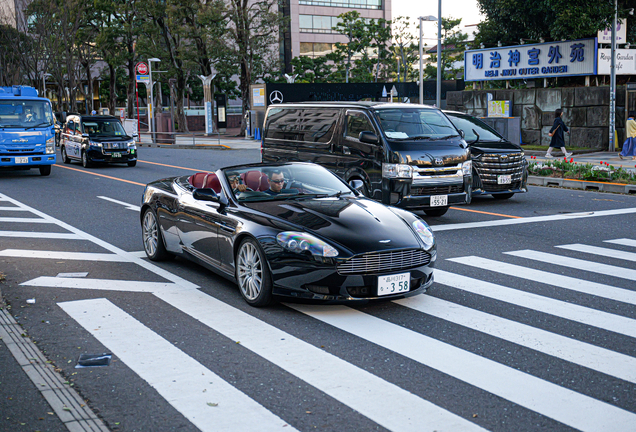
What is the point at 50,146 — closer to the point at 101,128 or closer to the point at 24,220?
the point at 101,128

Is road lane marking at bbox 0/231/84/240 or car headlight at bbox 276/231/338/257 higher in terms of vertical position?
car headlight at bbox 276/231/338/257

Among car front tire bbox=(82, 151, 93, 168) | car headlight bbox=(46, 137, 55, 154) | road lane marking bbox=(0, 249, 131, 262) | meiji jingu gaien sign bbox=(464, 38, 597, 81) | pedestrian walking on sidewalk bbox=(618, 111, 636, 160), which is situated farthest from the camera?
meiji jingu gaien sign bbox=(464, 38, 597, 81)

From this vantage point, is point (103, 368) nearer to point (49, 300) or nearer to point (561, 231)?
point (49, 300)

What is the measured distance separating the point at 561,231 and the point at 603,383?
6.45m

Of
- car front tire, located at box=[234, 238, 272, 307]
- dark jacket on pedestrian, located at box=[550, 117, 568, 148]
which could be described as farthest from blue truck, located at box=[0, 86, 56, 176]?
dark jacket on pedestrian, located at box=[550, 117, 568, 148]

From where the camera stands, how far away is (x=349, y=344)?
18.4ft

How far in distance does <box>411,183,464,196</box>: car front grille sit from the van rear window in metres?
2.17

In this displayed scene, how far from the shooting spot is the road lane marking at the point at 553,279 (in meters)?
7.13

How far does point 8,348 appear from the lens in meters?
5.51

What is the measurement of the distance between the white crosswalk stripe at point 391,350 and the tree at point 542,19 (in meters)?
19.9

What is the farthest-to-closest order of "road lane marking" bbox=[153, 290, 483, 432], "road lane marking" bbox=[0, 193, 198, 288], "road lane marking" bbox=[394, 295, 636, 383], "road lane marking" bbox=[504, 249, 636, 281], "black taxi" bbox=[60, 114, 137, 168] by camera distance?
"black taxi" bbox=[60, 114, 137, 168] < "road lane marking" bbox=[504, 249, 636, 281] < "road lane marking" bbox=[0, 193, 198, 288] < "road lane marking" bbox=[394, 295, 636, 383] < "road lane marking" bbox=[153, 290, 483, 432]

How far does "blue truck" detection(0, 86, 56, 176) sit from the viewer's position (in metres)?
20.2

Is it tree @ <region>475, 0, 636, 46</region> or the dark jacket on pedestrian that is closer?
the dark jacket on pedestrian

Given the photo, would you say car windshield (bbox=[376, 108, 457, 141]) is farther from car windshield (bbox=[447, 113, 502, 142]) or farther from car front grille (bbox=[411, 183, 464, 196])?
car windshield (bbox=[447, 113, 502, 142])
